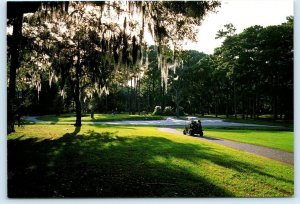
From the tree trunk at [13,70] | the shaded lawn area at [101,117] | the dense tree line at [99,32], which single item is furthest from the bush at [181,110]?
the tree trunk at [13,70]

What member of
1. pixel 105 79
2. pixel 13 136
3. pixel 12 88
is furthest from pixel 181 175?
pixel 105 79

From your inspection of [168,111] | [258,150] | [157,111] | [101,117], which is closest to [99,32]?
[157,111]

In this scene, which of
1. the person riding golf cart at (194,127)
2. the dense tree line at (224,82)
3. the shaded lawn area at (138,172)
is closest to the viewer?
the shaded lawn area at (138,172)

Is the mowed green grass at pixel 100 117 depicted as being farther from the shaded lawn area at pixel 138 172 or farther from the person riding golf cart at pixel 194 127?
the shaded lawn area at pixel 138 172

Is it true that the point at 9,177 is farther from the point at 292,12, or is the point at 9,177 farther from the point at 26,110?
the point at 292,12

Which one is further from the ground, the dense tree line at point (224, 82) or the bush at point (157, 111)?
the dense tree line at point (224, 82)

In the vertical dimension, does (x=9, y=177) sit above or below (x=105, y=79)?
below

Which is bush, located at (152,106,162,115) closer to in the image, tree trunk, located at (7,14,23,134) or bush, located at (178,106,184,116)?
bush, located at (178,106,184,116)

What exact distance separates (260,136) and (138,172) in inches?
134

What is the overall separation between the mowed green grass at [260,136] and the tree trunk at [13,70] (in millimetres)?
4082

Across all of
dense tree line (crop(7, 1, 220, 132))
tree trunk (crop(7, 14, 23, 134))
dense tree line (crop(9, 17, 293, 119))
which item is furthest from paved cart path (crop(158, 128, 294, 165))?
tree trunk (crop(7, 14, 23, 134))

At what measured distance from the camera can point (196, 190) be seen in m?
4.34

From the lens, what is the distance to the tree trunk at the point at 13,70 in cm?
532

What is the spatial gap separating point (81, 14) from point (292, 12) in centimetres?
379
